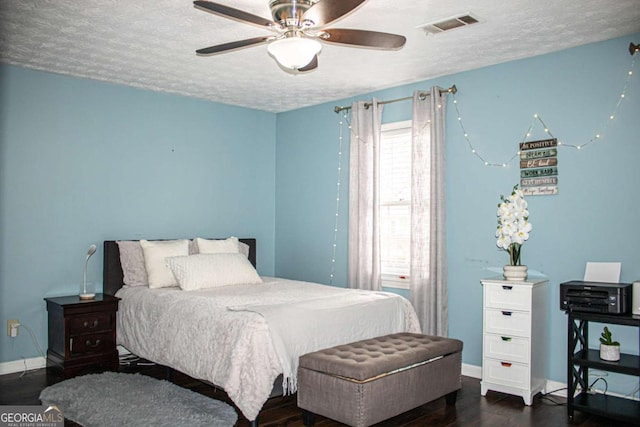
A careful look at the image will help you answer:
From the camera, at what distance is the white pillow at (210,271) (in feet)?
14.2

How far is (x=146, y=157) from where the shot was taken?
5105mm

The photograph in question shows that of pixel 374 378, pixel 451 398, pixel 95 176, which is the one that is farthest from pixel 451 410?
pixel 95 176

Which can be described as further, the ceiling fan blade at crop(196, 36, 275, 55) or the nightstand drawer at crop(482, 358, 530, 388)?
the nightstand drawer at crop(482, 358, 530, 388)

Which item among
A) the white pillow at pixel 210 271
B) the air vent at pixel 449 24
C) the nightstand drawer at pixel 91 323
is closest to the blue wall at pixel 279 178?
the nightstand drawer at pixel 91 323

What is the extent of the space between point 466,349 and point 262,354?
6.76ft

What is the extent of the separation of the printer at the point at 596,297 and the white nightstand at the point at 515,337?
246 millimetres

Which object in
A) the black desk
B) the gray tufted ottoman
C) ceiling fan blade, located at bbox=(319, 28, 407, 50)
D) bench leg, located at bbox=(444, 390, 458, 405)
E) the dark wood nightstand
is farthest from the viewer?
the dark wood nightstand

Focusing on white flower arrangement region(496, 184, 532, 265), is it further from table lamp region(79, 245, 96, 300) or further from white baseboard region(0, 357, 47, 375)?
white baseboard region(0, 357, 47, 375)

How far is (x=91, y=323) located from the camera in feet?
14.0

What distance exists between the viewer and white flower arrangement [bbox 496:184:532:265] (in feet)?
12.6

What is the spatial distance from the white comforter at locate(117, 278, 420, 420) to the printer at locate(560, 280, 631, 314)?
A: 1121 mm

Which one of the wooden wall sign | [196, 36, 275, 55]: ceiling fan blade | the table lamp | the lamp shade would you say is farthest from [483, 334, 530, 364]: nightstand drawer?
the table lamp

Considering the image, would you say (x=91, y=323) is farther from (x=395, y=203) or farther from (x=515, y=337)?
(x=515, y=337)

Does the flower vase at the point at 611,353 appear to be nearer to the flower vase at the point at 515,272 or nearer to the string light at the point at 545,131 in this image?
the flower vase at the point at 515,272
